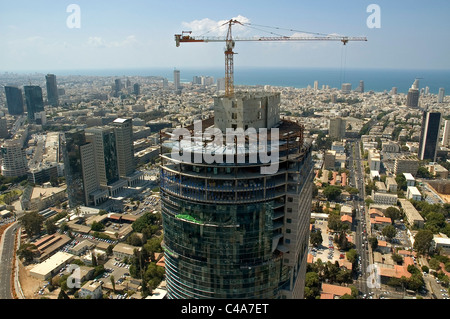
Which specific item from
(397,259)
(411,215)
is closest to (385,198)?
(411,215)

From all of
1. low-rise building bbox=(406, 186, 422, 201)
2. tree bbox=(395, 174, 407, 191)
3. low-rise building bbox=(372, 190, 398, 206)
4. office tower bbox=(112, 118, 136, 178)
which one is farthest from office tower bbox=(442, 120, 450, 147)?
office tower bbox=(112, 118, 136, 178)

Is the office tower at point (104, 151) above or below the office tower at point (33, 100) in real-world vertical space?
below

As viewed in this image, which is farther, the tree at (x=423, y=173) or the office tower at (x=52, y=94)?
the office tower at (x=52, y=94)

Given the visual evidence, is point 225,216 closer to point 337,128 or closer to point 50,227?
point 50,227

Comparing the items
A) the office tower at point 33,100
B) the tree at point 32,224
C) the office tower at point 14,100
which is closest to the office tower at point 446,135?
the tree at point 32,224

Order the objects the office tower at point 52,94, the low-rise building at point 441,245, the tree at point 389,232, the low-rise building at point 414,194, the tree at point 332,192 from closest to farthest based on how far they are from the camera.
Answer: the low-rise building at point 441,245, the tree at point 389,232, the low-rise building at point 414,194, the tree at point 332,192, the office tower at point 52,94

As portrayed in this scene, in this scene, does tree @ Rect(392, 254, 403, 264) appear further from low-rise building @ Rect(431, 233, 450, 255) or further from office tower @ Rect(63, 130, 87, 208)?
office tower @ Rect(63, 130, 87, 208)

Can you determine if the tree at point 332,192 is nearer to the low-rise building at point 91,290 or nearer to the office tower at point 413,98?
the low-rise building at point 91,290
